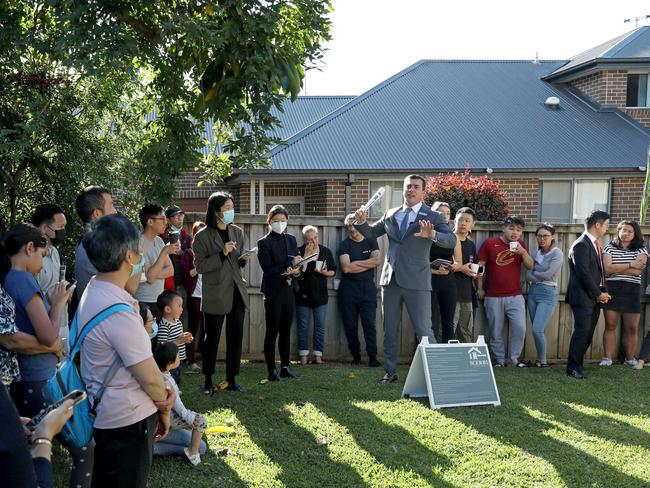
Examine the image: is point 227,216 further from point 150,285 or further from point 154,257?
point 150,285

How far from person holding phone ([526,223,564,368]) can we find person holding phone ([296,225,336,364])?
9.45 ft

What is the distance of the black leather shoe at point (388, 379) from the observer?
317 inches

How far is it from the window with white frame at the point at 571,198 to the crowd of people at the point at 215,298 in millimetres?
8757

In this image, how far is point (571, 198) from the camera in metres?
18.1

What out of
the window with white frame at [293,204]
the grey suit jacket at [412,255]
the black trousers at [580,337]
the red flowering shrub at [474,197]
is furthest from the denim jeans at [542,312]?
the window with white frame at [293,204]

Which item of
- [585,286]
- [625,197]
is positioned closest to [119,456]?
[585,286]

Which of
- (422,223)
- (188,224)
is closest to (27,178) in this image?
(188,224)

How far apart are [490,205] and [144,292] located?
6730mm

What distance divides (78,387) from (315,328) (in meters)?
6.04

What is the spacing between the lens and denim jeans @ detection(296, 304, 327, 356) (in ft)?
30.8

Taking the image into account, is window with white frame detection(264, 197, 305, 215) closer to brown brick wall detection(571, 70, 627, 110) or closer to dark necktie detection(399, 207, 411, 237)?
brown brick wall detection(571, 70, 627, 110)

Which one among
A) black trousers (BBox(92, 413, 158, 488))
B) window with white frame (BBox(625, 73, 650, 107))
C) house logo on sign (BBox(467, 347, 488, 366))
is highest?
window with white frame (BBox(625, 73, 650, 107))

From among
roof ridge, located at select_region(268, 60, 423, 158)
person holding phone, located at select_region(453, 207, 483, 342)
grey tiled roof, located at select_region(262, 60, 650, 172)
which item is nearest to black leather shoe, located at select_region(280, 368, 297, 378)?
person holding phone, located at select_region(453, 207, 483, 342)

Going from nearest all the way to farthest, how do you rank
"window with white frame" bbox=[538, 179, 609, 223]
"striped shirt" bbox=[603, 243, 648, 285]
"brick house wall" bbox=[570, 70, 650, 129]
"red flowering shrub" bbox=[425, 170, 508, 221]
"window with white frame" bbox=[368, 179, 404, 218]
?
"striped shirt" bbox=[603, 243, 648, 285] < "red flowering shrub" bbox=[425, 170, 508, 221] < "window with white frame" bbox=[368, 179, 404, 218] < "window with white frame" bbox=[538, 179, 609, 223] < "brick house wall" bbox=[570, 70, 650, 129]
